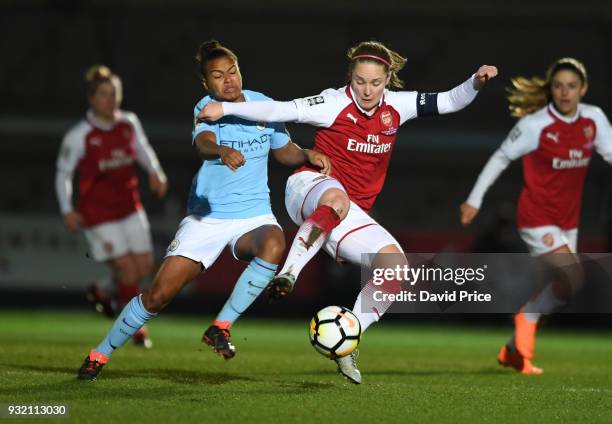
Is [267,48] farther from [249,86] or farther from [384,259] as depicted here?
[384,259]

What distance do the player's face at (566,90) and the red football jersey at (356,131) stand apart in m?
1.75

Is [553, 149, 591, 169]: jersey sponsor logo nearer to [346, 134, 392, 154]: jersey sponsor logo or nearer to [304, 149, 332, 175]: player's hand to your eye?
[346, 134, 392, 154]: jersey sponsor logo

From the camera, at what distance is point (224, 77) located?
6.82m

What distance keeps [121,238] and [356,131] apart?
434 cm

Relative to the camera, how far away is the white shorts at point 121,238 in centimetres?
1059

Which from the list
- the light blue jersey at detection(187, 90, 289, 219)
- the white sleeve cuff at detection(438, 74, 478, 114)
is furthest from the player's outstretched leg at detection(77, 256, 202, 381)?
the white sleeve cuff at detection(438, 74, 478, 114)

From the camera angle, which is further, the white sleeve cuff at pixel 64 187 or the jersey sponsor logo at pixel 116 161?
the jersey sponsor logo at pixel 116 161

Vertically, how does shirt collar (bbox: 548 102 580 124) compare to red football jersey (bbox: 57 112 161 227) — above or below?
above

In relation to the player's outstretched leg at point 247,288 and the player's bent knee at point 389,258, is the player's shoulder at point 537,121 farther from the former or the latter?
the player's outstretched leg at point 247,288

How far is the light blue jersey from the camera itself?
22.6 feet

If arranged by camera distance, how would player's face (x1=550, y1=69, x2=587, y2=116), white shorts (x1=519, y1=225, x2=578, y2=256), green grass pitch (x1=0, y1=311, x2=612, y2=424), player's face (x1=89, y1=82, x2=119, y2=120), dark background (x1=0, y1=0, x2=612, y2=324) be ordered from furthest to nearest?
dark background (x1=0, y1=0, x2=612, y2=324) → player's face (x1=89, y1=82, x2=119, y2=120) → white shorts (x1=519, y1=225, x2=578, y2=256) → player's face (x1=550, y1=69, x2=587, y2=116) → green grass pitch (x1=0, y1=311, x2=612, y2=424)

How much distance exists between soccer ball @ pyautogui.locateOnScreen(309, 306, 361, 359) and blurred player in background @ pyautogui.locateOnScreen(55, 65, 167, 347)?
4.47 meters

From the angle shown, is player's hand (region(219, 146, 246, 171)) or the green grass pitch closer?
the green grass pitch

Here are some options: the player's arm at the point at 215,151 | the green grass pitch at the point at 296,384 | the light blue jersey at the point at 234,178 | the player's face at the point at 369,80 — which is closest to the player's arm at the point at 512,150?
the green grass pitch at the point at 296,384
